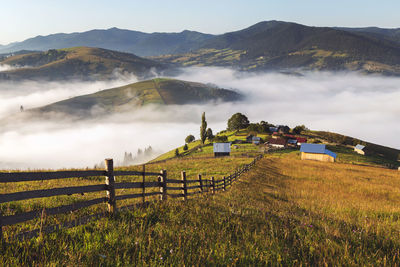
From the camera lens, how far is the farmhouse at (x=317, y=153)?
75.3 meters

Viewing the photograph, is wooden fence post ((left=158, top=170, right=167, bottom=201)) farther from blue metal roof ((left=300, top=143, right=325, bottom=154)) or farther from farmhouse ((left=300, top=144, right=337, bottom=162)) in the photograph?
blue metal roof ((left=300, top=143, right=325, bottom=154))

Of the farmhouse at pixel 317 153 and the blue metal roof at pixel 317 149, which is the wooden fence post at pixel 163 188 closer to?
the farmhouse at pixel 317 153

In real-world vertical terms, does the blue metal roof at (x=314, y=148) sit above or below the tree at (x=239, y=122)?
below

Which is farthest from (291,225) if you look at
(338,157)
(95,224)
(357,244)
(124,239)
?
(338,157)

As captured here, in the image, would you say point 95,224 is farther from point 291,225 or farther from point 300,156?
point 300,156

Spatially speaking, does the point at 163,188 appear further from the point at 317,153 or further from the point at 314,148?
the point at 314,148

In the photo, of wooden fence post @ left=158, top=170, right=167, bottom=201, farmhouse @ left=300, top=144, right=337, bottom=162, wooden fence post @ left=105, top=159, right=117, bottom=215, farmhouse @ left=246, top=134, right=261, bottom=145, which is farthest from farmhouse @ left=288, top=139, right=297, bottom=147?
wooden fence post @ left=105, top=159, right=117, bottom=215

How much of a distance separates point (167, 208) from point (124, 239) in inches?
114

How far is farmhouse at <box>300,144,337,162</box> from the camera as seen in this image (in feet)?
247

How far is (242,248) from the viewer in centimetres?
411

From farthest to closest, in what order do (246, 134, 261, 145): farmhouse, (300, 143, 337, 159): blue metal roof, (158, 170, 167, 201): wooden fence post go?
(246, 134, 261, 145): farmhouse → (300, 143, 337, 159): blue metal roof → (158, 170, 167, 201): wooden fence post

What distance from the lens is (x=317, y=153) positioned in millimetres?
76688

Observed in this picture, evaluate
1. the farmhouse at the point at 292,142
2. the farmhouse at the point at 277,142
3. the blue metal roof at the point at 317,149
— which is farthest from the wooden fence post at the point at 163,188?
the farmhouse at the point at 292,142

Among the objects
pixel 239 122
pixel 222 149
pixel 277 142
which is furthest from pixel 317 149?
pixel 239 122
